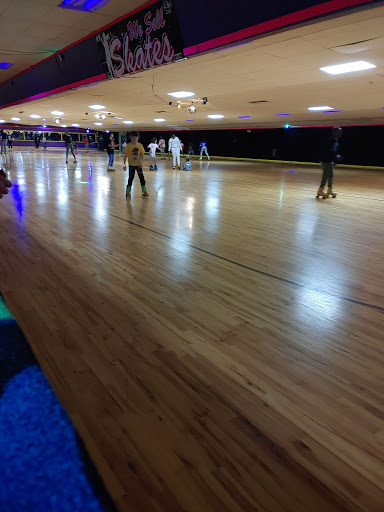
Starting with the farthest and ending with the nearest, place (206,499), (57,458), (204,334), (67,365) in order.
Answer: (204,334) < (67,365) < (57,458) < (206,499)

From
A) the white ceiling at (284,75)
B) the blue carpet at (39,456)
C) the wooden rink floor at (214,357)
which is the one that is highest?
the white ceiling at (284,75)

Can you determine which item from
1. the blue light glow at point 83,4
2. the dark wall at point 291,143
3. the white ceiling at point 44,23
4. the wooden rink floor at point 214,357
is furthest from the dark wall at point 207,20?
the dark wall at point 291,143

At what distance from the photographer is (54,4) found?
4438 mm

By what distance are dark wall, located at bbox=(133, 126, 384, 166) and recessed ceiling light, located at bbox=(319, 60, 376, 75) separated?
13431 mm

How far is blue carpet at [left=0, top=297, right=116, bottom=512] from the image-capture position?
1.07 metres

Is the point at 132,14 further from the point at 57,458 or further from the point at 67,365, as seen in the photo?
the point at 57,458

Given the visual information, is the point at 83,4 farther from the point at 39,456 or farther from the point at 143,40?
the point at 39,456

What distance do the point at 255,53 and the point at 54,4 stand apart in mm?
2668

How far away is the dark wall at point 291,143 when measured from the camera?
17.6 metres

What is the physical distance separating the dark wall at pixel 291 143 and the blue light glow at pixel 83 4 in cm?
1653

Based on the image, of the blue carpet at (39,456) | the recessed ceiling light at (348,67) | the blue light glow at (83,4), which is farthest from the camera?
the recessed ceiling light at (348,67)

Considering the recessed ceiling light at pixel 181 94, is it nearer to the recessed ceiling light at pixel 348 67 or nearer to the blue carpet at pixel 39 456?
the recessed ceiling light at pixel 348 67

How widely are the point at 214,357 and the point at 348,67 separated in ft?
18.5

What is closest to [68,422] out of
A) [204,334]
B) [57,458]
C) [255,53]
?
[57,458]
